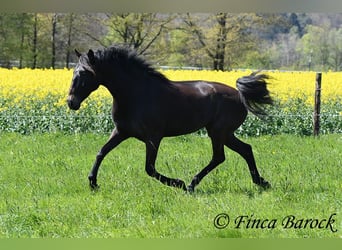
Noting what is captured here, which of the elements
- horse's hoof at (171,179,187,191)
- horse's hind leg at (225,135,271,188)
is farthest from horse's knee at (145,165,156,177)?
horse's hind leg at (225,135,271,188)

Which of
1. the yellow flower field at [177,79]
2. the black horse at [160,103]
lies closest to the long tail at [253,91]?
the black horse at [160,103]

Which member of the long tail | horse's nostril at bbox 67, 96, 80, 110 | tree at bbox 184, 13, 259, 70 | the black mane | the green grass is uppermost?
tree at bbox 184, 13, 259, 70

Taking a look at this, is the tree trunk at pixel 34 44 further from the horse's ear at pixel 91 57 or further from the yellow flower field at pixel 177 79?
the horse's ear at pixel 91 57

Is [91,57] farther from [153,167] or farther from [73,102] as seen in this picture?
[153,167]

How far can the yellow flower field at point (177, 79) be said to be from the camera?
15.9 ft

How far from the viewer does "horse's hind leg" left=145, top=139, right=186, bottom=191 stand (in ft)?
13.8

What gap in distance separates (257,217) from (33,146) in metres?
1.98

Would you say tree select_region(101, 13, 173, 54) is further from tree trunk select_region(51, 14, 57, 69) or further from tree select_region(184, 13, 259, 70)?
tree trunk select_region(51, 14, 57, 69)

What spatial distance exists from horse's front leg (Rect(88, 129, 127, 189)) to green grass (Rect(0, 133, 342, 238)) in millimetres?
70

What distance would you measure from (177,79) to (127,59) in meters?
0.73

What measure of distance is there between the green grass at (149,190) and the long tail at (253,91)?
0.45 meters

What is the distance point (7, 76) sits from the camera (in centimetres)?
504

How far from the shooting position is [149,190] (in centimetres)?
418
